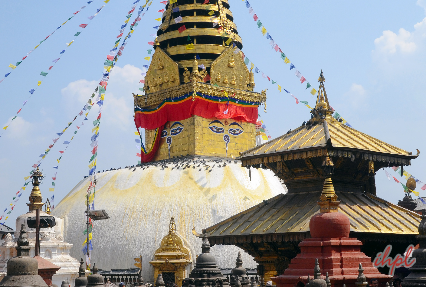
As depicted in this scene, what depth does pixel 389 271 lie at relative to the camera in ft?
52.0

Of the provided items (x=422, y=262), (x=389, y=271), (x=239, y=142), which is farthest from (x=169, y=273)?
(x=422, y=262)

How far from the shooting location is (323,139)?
1617cm

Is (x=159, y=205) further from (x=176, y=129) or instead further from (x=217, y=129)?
(x=217, y=129)

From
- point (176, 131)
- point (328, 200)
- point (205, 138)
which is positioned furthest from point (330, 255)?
point (176, 131)

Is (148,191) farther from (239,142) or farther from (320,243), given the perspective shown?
(320,243)

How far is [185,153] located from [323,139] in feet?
49.3

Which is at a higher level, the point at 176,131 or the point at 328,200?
the point at 176,131

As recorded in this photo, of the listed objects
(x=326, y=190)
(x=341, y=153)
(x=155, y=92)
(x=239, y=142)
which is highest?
(x=155, y=92)

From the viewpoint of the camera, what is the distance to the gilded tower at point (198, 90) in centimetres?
3075

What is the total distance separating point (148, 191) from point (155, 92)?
6.62 meters

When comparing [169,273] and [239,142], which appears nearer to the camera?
[169,273]

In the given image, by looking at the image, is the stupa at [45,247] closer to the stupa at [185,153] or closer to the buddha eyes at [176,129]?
the stupa at [185,153]

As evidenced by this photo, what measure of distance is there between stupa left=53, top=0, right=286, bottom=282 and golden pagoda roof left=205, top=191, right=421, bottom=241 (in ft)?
27.6

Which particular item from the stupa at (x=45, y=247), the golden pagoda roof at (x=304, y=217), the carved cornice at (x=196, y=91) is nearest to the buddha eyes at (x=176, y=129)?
the carved cornice at (x=196, y=91)
